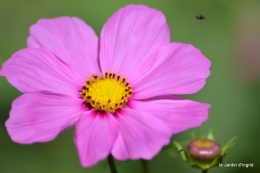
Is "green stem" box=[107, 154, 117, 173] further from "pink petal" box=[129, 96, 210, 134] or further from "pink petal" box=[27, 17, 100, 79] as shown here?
"pink petal" box=[27, 17, 100, 79]

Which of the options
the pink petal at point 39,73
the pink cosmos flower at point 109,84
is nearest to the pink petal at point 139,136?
the pink cosmos flower at point 109,84

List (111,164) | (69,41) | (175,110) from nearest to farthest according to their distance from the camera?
(111,164) < (175,110) < (69,41)

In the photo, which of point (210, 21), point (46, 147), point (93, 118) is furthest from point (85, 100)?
point (210, 21)

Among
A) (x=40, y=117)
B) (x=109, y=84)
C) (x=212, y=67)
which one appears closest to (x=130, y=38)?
(x=109, y=84)

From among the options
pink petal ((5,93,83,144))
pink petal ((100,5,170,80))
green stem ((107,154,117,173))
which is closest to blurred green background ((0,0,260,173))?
pink petal ((100,5,170,80))

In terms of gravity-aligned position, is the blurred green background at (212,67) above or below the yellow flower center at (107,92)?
below

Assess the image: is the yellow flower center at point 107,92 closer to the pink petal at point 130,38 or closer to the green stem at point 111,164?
the pink petal at point 130,38

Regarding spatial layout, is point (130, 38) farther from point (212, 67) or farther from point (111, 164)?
point (212, 67)
